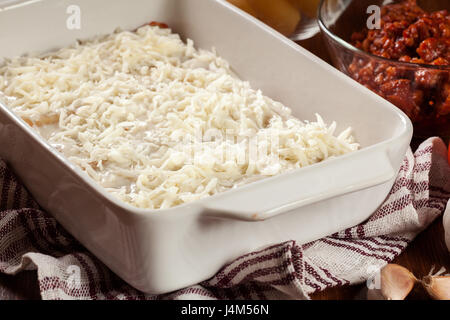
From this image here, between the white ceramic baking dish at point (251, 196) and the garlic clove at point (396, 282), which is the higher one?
the white ceramic baking dish at point (251, 196)

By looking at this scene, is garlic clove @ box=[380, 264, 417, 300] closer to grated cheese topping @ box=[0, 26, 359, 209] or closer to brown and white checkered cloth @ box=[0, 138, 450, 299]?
brown and white checkered cloth @ box=[0, 138, 450, 299]

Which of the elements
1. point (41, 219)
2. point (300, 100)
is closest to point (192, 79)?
point (300, 100)

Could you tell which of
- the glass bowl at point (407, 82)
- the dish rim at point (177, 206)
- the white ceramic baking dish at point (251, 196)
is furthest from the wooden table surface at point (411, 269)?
the glass bowl at point (407, 82)

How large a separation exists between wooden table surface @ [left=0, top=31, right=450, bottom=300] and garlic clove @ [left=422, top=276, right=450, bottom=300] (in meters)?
0.03

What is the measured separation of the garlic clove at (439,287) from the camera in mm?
1628

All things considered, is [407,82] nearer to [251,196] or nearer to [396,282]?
[396,282]

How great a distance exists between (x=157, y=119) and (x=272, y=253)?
0.53 m

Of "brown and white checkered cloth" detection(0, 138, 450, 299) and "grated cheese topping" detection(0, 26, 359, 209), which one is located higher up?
"grated cheese topping" detection(0, 26, 359, 209)

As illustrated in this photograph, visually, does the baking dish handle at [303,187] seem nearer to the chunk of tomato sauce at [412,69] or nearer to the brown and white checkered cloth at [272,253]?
the brown and white checkered cloth at [272,253]

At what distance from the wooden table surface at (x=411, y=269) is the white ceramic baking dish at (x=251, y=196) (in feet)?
0.41

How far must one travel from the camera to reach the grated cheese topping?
5.74 ft

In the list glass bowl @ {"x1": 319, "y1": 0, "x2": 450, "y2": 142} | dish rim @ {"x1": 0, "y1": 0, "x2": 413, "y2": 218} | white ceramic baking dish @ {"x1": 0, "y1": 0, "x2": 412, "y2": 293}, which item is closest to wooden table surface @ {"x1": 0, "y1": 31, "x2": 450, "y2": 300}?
white ceramic baking dish @ {"x1": 0, "y1": 0, "x2": 412, "y2": 293}
